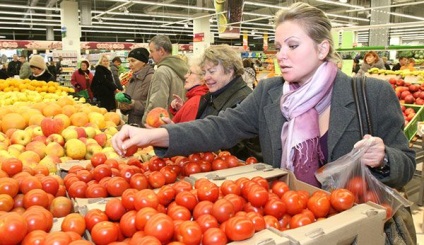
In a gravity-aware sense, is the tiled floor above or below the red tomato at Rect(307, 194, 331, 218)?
below

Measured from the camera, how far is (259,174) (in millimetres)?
1606

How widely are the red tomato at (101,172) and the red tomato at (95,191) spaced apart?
14 cm

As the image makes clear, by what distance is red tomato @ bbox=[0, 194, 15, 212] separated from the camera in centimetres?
134

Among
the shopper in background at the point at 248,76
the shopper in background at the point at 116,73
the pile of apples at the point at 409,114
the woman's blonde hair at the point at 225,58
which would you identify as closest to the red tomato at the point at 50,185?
the woman's blonde hair at the point at 225,58

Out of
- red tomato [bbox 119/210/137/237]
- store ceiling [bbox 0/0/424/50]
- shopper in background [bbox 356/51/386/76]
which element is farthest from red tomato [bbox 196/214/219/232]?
A: store ceiling [bbox 0/0/424/50]

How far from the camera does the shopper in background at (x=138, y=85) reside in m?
4.65

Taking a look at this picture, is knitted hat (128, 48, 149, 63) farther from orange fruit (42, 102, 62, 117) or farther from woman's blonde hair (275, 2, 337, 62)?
woman's blonde hair (275, 2, 337, 62)

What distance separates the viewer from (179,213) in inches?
47.9

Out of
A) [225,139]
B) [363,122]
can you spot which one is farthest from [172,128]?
[363,122]

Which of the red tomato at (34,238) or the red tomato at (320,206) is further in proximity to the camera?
the red tomato at (320,206)

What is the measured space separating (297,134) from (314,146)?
0.09 m

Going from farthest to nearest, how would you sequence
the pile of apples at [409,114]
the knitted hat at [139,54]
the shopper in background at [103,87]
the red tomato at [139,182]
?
the shopper in background at [103,87]
the knitted hat at [139,54]
the pile of apples at [409,114]
the red tomato at [139,182]

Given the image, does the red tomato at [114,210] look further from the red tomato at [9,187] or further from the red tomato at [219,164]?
the red tomato at [219,164]

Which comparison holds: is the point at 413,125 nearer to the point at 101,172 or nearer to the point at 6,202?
the point at 101,172
